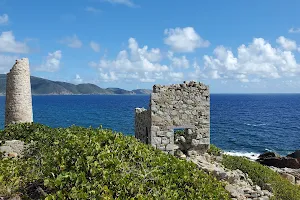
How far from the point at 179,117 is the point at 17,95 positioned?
10766 millimetres

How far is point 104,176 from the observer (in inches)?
303

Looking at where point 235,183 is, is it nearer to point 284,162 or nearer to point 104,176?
point 104,176

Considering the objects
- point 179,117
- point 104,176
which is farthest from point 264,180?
point 104,176

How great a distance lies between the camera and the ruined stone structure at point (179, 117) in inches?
696

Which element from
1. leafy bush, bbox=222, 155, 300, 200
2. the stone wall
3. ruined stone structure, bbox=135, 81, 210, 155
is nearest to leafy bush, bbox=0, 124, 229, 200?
ruined stone structure, bbox=135, 81, 210, 155

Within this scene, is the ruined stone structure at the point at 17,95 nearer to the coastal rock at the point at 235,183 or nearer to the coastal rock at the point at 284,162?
the coastal rock at the point at 235,183

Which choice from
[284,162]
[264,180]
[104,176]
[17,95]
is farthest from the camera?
[284,162]

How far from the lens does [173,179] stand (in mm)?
9547

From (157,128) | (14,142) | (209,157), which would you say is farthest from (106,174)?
(209,157)

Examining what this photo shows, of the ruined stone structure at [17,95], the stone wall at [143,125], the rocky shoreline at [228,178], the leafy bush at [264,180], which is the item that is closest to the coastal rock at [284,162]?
the leafy bush at [264,180]

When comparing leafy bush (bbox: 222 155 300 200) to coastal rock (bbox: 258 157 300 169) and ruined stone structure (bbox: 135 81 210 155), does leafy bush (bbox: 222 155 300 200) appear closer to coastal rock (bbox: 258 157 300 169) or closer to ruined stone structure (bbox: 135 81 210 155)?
ruined stone structure (bbox: 135 81 210 155)

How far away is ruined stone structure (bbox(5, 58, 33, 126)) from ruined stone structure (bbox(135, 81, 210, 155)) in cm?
832

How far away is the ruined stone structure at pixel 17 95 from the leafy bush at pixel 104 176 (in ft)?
33.3

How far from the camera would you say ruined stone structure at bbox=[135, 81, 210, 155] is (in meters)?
17.7
